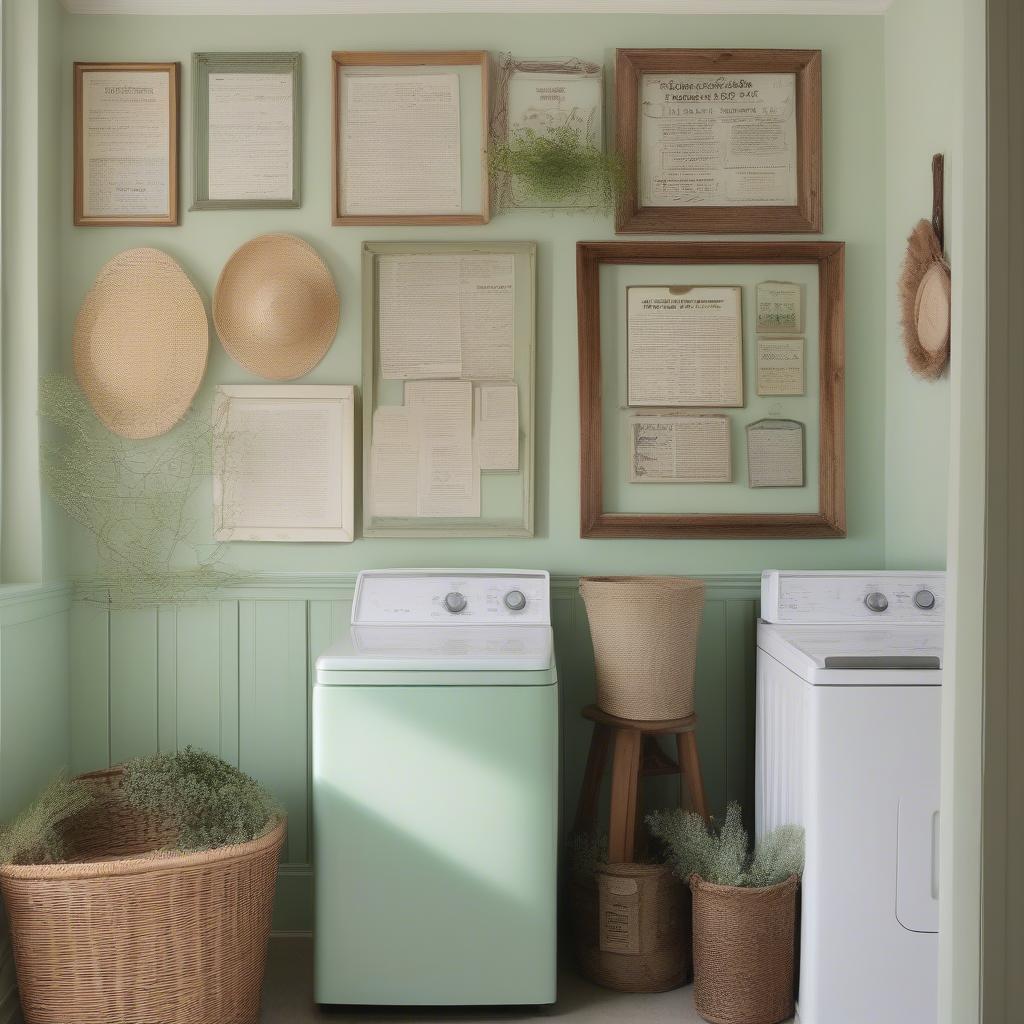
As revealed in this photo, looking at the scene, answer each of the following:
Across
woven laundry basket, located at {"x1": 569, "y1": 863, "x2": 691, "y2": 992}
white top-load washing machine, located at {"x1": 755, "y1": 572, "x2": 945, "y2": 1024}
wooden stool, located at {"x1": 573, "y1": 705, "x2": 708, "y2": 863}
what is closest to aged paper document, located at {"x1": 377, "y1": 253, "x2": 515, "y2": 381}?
wooden stool, located at {"x1": 573, "y1": 705, "x2": 708, "y2": 863}

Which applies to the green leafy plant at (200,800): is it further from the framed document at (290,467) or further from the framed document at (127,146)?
the framed document at (127,146)

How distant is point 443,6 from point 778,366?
1.38 m

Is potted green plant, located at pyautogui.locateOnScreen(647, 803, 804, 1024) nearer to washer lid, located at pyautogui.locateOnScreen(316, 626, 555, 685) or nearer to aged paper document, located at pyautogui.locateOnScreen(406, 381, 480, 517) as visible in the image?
washer lid, located at pyautogui.locateOnScreen(316, 626, 555, 685)

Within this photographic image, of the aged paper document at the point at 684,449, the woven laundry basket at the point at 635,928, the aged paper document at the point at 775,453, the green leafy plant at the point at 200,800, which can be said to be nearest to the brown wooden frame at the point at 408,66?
the aged paper document at the point at 684,449

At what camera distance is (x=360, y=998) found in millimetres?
2262

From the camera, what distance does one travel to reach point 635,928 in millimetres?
2488

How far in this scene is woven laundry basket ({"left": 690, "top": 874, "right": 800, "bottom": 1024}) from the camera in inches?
88.1

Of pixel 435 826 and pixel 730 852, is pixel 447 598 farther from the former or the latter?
pixel 730 852

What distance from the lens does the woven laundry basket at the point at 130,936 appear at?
209 cm

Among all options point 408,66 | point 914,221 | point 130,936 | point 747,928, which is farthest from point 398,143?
point 747,928

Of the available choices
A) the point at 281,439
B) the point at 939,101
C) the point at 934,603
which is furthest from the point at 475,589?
the point at 939,101

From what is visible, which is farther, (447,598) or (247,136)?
(247,136)

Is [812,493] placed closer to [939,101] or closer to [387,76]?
[939,101]

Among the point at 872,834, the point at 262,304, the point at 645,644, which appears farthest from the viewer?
Result: the point at 262,304
